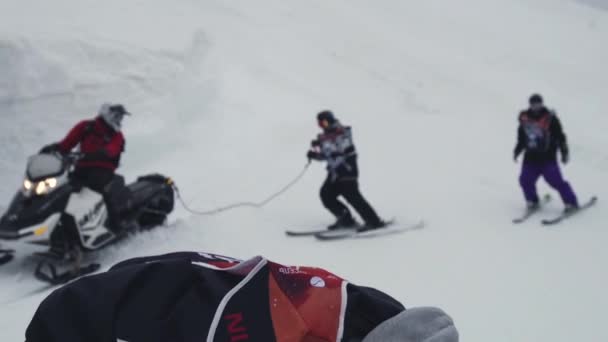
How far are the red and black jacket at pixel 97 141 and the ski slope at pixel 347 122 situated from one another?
886 mm

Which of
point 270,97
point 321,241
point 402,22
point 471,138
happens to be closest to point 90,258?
point 321,241

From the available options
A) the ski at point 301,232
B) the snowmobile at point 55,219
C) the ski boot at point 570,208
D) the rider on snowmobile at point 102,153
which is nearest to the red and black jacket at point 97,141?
the rider on snowmobile at point 102,153

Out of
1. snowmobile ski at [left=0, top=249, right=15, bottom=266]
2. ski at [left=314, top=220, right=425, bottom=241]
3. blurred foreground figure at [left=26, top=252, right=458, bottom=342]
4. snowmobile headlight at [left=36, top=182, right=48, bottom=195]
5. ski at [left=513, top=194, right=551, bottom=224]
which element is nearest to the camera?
blurred foreground figure at [left=26, top=252, right=458, bottom=342]

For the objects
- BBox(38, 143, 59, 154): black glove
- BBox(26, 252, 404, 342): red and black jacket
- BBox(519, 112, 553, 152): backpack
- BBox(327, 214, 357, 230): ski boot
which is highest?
BBox(519, 112, 553, 152): backpack

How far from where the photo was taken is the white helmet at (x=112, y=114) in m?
5.00

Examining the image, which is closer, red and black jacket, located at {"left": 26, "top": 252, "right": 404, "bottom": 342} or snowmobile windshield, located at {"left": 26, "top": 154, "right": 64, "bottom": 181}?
Answer: red and black jacket, located at {"left": 26, "top": 252, "right": 404, "bottom": 342}

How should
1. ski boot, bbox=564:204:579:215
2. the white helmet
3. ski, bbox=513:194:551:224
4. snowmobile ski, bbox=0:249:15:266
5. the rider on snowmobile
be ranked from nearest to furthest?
1. snowmobile ski, bbox=0:249:15:266
2. the rider on snowmobile
3. the white helmet
4. ski, bbox=513:194:551:224
5. ski boot, bbox=564:204:579:215

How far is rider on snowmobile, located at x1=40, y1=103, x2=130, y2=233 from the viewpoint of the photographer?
4.83 m

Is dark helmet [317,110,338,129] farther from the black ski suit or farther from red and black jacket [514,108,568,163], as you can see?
red and black jacket [514,108,568,163]

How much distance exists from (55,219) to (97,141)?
3.03 ft

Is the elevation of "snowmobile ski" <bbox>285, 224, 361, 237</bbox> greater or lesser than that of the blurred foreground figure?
lesser

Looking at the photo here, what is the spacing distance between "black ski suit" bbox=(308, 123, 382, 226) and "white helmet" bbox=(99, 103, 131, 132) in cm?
212

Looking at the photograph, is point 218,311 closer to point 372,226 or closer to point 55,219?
point 55,219

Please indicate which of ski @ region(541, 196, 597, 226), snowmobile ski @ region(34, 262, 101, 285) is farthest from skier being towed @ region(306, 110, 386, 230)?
snowmobile ski @ region(34, 262, 101, 285)
